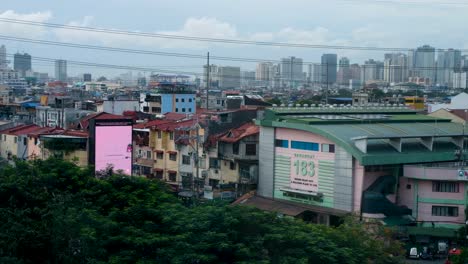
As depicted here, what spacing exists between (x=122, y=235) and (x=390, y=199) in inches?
282

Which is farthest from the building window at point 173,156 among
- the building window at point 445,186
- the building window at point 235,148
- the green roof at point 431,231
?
the building window at point 445,186

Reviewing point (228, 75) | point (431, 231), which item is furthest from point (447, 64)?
point (431, 231)

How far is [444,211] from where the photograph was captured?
13008 mm

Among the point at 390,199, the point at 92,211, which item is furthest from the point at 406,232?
the point at 92,211

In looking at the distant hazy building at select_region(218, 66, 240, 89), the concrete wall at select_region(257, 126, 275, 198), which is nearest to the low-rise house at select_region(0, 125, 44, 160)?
the concrete wall at select_region(257, 126, 275, 198)

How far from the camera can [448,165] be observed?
1350 centimetres

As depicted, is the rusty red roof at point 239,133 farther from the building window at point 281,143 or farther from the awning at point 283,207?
the awning at point 283,207

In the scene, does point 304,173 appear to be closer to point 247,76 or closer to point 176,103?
point 176,103

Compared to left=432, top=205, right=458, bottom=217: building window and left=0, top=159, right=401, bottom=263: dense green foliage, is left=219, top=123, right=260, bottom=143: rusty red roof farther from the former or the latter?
left=0, top=159, right=401, bottom=263: dense green foliage

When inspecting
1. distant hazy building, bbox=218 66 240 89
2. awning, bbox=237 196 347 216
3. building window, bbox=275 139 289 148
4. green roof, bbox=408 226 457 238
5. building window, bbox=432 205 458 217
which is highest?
distant hazy building, bbox=218 66 240 89

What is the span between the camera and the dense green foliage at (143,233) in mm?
7078

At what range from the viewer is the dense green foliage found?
708 centimetres

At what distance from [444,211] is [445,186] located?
1.47 ft

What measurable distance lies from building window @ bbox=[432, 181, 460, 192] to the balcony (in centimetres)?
17
